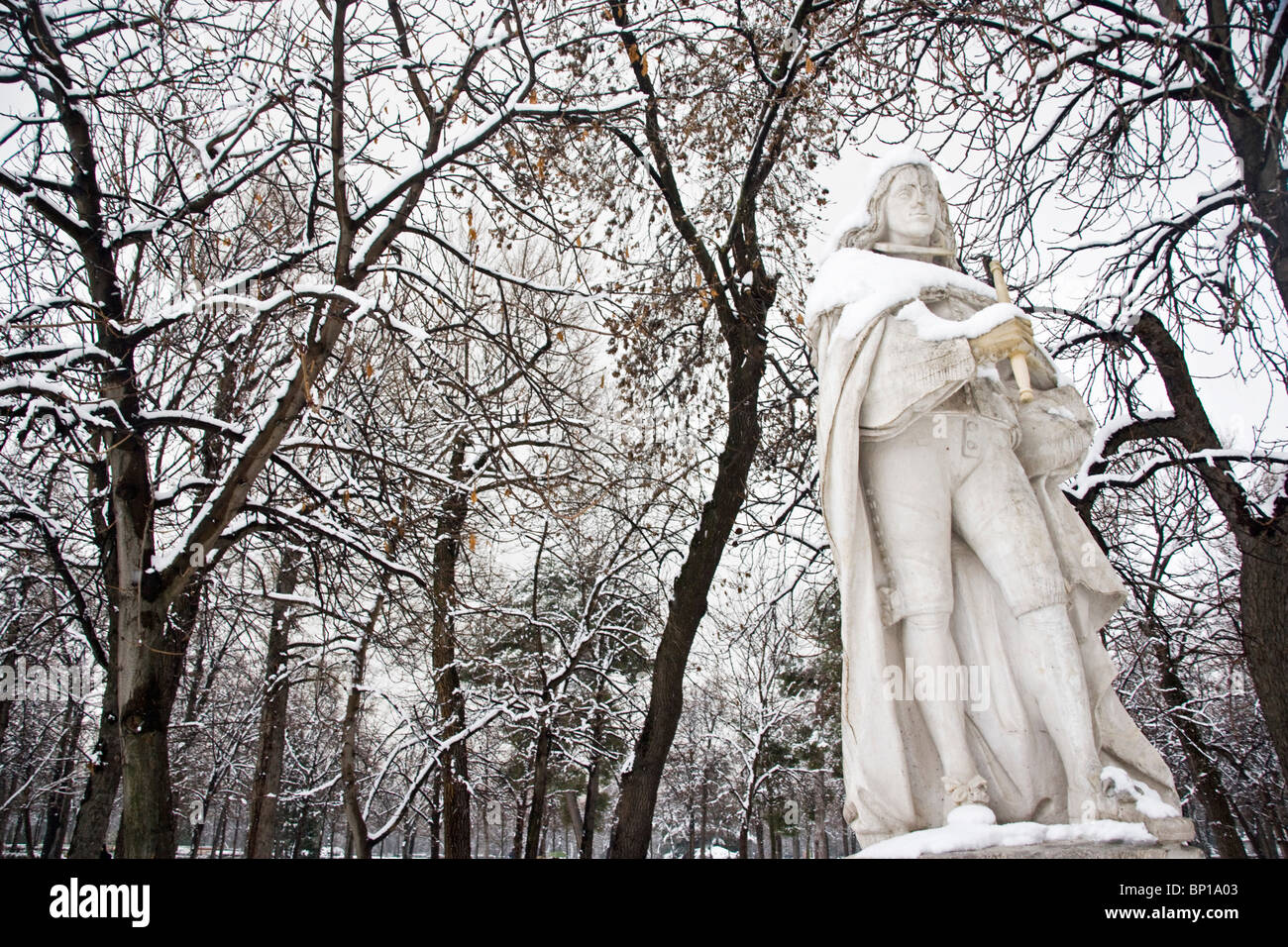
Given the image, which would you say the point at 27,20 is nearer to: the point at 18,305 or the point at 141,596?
the point at 18,305

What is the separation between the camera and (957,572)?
3.65m

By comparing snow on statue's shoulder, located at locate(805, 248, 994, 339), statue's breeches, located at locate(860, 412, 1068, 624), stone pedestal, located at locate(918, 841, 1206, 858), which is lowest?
stone pedestal, located at locate(918, 841, 1206, 858)

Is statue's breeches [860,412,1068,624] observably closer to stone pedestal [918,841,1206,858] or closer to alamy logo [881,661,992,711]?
alamy logo [881,661,992,711]

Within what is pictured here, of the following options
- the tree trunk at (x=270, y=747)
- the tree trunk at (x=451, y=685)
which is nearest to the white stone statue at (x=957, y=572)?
the tree trunk at (x=451, y=685)

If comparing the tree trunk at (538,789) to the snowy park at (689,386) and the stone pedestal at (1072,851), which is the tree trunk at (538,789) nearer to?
the snowy park at (689,386)

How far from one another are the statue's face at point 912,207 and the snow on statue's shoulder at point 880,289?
0.59ft

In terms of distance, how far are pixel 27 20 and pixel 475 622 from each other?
1015 cm

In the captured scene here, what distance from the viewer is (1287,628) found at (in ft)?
21.4

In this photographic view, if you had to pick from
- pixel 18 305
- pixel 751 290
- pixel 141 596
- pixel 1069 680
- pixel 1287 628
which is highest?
pixel 751 290

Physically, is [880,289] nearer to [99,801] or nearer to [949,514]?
[949,514]
